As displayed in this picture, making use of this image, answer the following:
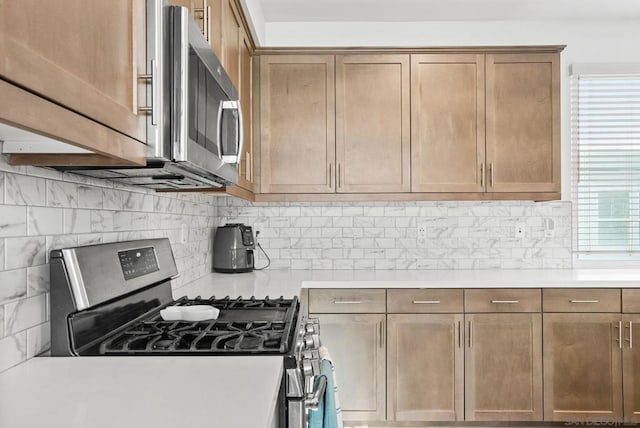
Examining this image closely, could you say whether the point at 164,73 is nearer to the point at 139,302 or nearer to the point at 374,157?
the point at 139,302

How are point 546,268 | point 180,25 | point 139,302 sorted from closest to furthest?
1. point 180,25
2. point 139,302
3. point 546,268

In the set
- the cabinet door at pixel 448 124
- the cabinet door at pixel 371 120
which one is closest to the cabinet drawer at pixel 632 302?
the cabinet door at pixel 448 124

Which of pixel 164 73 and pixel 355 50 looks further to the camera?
pixel 355 50

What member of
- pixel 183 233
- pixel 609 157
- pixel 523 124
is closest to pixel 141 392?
pixel 183 233

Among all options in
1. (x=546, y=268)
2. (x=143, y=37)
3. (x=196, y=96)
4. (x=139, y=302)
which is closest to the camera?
(x=143, y=37)

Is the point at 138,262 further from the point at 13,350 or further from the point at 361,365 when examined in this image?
the point at 361,365

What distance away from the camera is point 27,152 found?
110 cm

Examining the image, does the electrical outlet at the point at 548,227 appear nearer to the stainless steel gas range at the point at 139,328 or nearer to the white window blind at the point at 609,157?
the white window blind at the point at 609,157

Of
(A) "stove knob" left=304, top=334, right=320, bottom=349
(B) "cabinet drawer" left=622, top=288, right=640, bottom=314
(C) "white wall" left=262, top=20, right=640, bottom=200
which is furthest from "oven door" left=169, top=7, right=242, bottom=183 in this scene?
(B) "cabinet drawer" left=622, top=288, right=640, bottom=314

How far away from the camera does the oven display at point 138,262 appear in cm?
164

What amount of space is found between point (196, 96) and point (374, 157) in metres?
1.84

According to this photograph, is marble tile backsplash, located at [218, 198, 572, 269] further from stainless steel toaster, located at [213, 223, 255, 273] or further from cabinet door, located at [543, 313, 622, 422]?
cabinet door, located at [543, 313, 622, 422]

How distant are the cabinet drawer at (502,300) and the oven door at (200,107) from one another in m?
1.53

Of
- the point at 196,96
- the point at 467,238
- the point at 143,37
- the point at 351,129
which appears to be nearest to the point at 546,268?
the point at 467,238
